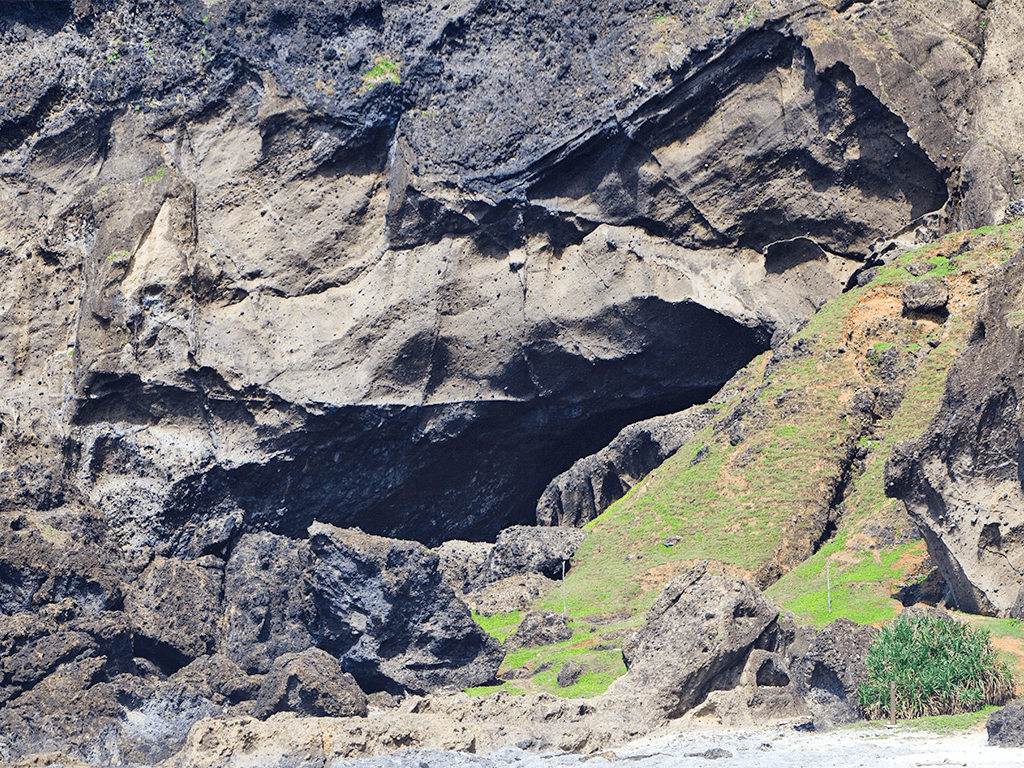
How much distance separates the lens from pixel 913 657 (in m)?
22.8

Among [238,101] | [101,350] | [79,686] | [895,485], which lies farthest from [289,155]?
[895,485]

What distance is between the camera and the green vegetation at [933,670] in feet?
72.1

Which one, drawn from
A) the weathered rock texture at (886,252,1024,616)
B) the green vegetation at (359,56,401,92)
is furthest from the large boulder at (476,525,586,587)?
the weathered rock texture at (886,252,1024,616)

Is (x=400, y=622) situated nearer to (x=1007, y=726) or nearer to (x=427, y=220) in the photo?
(x=427, y=220)

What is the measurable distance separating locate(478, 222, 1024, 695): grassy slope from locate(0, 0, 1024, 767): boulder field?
310cm

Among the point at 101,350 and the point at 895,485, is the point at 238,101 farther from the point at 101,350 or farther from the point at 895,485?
the point at 895,485

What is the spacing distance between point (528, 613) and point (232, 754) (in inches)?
776

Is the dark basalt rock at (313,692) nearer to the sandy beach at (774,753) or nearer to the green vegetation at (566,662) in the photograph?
the green vegetation at (566,662)

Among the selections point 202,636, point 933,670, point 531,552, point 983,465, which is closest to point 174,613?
point 202,636

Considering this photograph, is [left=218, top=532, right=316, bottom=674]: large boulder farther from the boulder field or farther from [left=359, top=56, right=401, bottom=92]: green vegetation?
[left=359, top=56, right=401, bottom=92]: green vegetation

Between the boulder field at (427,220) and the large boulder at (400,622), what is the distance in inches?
406

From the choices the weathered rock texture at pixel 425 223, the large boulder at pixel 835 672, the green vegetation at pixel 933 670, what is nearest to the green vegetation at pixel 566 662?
the large boulder at pixel 835 672

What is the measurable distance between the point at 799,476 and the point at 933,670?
19677 mm

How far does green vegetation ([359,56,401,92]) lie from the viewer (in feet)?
169
